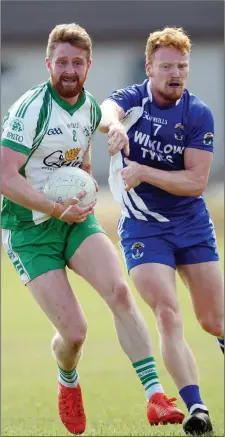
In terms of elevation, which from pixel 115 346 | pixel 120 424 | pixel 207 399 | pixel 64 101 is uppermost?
pixel 64 101

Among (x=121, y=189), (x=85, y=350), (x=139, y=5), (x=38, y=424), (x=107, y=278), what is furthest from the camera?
(x=139, y=5)

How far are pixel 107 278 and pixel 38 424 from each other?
8.64 feet

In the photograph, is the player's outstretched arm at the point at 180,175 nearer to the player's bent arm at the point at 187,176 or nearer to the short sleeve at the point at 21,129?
the player's bent arm at the point at 187,176

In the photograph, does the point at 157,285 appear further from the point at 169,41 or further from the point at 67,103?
the point at 169,41

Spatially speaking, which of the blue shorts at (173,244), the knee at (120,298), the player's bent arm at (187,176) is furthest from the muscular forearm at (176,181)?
the knee at (120,298)

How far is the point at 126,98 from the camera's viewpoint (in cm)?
735

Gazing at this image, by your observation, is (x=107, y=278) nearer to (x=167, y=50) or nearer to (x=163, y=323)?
(x=163, y=323)

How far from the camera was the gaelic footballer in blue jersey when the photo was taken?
700cm

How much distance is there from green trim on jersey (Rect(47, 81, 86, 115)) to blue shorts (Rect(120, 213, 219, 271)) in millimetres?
1043

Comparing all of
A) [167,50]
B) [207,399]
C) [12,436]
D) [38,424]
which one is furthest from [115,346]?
[167,50]

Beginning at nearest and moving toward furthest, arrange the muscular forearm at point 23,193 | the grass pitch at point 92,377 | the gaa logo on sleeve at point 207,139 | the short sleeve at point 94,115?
1. the muscular forearm at point 23,193
2. the short sleeve at point 94,115
3. the gaa logo on sleeve at point 207,139
4. the grass pitch at point 92,377

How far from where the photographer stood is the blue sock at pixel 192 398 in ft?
22.5

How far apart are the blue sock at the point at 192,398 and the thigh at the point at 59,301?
2.74 feet

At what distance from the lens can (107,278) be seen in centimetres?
663
